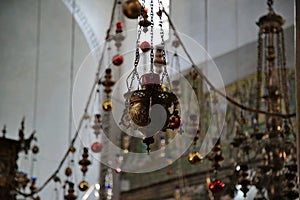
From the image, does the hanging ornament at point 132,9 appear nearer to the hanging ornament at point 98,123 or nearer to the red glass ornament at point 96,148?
the red glass ornament at point 96,148

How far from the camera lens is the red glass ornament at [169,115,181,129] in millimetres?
3293

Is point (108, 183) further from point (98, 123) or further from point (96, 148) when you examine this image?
point (96, 148)

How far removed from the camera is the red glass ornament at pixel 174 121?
3293mm

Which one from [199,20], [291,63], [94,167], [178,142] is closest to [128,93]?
[178,142]

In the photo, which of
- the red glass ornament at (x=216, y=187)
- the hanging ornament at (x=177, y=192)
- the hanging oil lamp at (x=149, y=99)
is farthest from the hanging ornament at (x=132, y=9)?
the hanging ornament at (x=177, y=192)

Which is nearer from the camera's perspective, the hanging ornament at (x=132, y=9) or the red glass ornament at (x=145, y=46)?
the hanging ornament at (x=132, y=9)

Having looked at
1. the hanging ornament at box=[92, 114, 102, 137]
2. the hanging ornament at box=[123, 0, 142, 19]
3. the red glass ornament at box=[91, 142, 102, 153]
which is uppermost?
the hanging ornament at box=[92, 114, 102, 137]

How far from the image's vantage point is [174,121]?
10.9 ft

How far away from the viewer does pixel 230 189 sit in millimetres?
7758

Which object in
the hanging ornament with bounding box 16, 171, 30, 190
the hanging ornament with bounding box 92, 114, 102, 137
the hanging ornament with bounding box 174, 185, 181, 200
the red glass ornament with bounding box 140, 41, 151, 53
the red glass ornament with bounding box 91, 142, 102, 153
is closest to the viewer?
the red glass ornament with bounding box 140, 41, 151, 53

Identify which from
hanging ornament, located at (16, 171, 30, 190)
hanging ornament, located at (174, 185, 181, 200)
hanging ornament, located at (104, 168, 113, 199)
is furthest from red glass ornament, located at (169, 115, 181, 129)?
hanging ornament, located at (104, 168, 113, 199)

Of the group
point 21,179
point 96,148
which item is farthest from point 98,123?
point 21,179

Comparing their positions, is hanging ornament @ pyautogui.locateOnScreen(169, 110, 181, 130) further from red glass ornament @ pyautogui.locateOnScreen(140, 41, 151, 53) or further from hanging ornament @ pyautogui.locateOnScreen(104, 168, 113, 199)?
hanging ornament @ pyautogui.locateOnScreen(104, 168, 113, 199)

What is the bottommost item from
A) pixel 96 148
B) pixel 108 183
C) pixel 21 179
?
pixel 96 148
